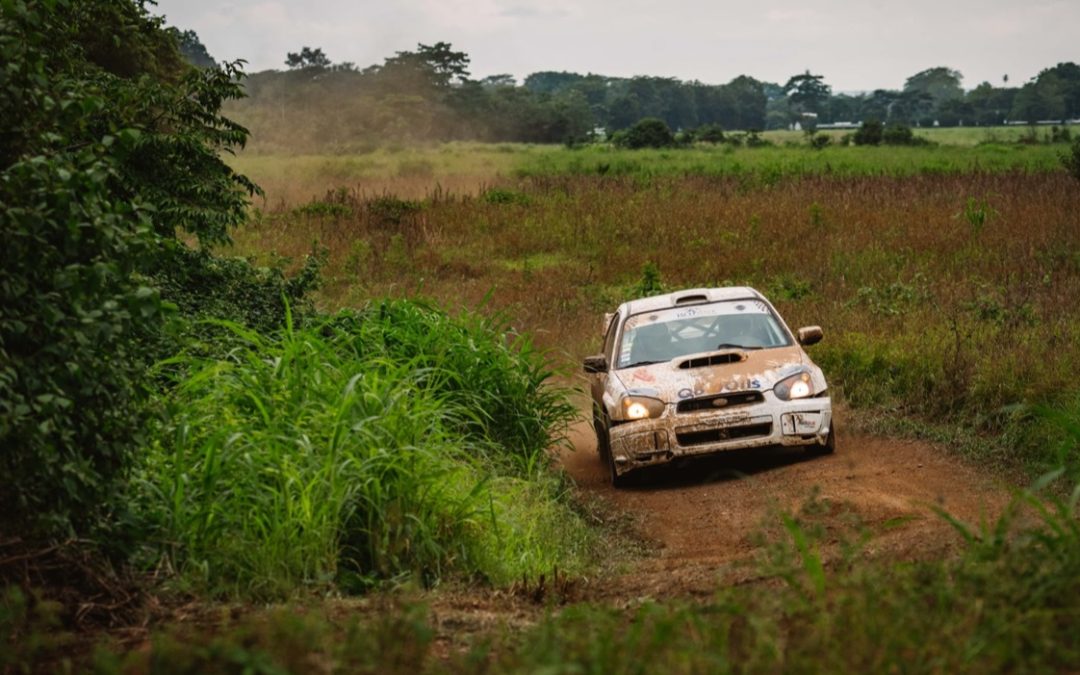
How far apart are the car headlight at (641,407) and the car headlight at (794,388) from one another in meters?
1.04

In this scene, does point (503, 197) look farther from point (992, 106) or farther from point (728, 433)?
point (992, 106)

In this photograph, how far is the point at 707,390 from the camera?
11.9 m

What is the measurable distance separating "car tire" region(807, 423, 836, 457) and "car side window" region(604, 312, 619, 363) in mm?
2160

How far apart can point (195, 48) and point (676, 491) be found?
4265 inches

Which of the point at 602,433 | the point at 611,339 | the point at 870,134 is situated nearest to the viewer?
the point at 602,433

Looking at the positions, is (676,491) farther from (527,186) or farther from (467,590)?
(527,186)

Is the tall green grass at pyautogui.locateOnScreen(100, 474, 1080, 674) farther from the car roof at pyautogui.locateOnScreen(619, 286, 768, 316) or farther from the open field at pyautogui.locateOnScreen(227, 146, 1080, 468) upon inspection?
the car roof at pyautogui.locateOnScreen(619, 286, 768, 316)

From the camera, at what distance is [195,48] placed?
113 m

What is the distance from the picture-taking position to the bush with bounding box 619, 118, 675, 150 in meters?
76.5

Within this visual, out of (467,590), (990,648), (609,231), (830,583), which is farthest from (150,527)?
(609,231)

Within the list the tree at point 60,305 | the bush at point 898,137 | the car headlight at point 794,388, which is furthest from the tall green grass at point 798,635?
the bush at point 898,137

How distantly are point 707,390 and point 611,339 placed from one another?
2.29m

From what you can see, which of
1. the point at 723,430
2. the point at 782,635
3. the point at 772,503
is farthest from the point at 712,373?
the point at 782,635

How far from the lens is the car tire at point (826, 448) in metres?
12.2
